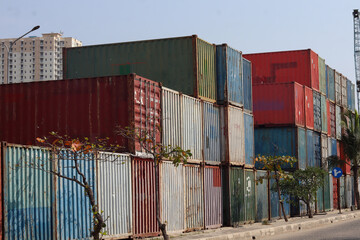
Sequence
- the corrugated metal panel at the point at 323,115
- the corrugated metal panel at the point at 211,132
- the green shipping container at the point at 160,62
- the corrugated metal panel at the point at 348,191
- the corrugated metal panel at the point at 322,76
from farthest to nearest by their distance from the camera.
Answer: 1. the corrugated metal panel at the point at 348,191
2. the corrugated metal panel at the point at 322,76
3. the corrugated metal panel at the point at 323,115
4. the corrugated metal panel at the point at 211,132
5. the green shipping container at the point at 160,62

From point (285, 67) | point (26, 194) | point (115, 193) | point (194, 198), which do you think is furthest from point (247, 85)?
point (26, 194)

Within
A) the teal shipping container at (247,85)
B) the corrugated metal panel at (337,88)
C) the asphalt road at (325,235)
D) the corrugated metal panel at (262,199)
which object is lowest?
the asphalt road at (325,235)

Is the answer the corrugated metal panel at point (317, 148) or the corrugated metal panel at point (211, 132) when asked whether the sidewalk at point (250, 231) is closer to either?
the corrugated metal panel at point (211, 132)

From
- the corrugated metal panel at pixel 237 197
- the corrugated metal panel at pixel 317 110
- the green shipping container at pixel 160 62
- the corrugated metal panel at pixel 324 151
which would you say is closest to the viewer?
the green shipping container at pixel 160 62

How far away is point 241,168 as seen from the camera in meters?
27.1

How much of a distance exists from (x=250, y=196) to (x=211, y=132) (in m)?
4.90

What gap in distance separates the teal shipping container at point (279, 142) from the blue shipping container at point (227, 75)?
8.87 meters

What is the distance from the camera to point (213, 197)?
2439 cm

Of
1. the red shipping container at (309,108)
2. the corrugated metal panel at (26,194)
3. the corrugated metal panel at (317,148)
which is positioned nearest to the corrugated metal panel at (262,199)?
the red shipping container at (309,108)

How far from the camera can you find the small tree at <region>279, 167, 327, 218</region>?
1249 inches

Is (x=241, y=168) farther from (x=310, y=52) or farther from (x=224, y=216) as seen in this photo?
(x=310, y=52)

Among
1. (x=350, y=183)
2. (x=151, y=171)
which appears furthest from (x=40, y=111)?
(x=350, y=183)

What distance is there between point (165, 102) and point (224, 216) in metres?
6.68

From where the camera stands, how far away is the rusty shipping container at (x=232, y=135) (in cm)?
2536
